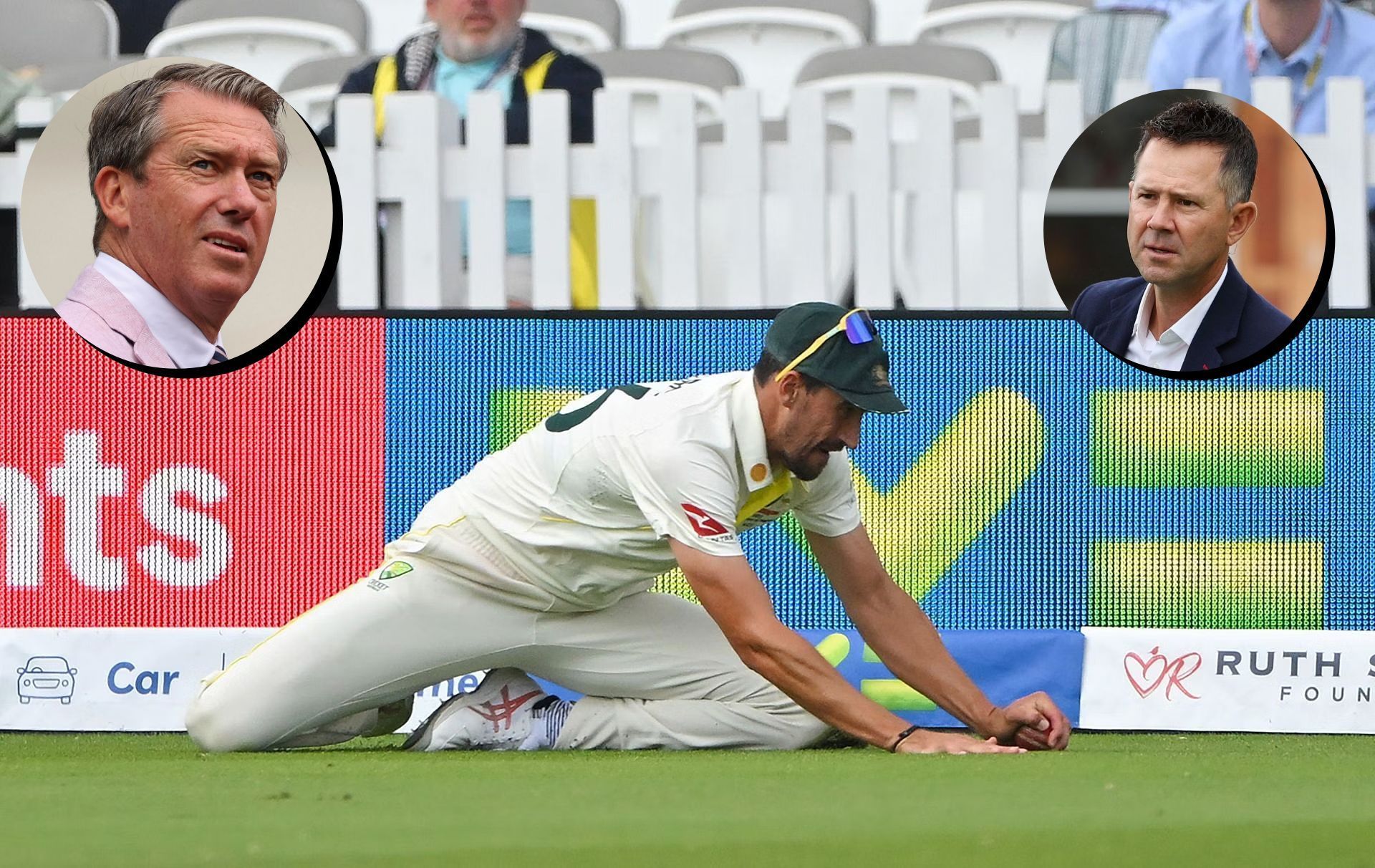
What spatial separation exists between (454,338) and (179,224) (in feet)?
3.23

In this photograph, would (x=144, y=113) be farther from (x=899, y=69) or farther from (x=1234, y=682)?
(x=1234, y=682)

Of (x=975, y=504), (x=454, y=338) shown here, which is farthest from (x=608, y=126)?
(x=975, y=504)

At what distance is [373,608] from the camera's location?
480 cm

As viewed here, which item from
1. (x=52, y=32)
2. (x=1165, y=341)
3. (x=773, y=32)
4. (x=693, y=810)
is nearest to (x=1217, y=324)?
(x=1165, y=341)

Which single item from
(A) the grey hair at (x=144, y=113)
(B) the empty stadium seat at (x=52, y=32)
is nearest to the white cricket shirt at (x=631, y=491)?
(A) the grey hair at (x=144, y=113)

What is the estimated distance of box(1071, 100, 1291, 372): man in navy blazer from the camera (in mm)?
6176

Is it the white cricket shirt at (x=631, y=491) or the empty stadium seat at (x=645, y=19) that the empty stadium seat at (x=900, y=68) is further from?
the white cricket shirt at (x=631, y=491)

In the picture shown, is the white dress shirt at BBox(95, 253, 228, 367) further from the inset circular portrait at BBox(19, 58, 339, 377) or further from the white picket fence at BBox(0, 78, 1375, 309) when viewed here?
the white picket fence at BBox(0, 78, 1375, 309)

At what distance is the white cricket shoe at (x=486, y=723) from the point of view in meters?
4.85

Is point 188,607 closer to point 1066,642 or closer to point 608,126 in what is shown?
point 608,126

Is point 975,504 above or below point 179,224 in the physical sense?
below

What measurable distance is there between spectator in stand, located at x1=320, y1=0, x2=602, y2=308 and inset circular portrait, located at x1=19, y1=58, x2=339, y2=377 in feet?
1.60

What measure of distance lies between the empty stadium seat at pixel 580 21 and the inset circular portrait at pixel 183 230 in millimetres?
3245

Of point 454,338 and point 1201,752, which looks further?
point 454,338
